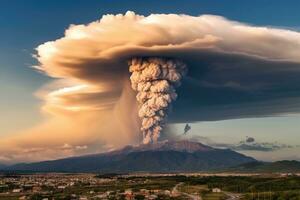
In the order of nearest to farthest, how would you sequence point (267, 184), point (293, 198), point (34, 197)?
point (293, 198), point (34, 197), point (267, 184)

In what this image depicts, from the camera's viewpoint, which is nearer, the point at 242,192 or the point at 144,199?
the point at 144,199

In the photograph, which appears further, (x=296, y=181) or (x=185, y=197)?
(x=296, y=181)

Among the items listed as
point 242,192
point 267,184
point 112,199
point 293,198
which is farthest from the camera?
point 267,184

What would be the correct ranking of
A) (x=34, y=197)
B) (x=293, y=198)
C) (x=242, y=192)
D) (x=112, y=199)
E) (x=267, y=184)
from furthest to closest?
(x=267, y=184) < (x=242, y=192) < (x=34, y=197) < (x=112, y=199) < (x=293, y=198)

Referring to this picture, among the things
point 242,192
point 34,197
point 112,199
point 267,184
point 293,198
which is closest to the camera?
point 293,198

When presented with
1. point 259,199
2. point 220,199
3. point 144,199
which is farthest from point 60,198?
point 259,199

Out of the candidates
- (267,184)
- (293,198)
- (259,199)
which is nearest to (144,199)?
(259,199)

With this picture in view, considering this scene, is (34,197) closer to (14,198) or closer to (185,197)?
(14,198)

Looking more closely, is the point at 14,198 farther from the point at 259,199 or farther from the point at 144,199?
the point at 259,199
